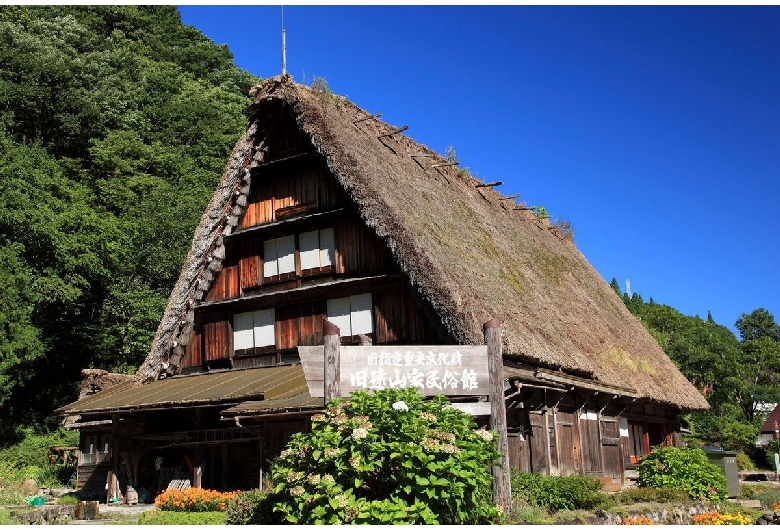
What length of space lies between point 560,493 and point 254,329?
29.7ft

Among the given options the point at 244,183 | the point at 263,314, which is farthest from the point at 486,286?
the point at 244,183

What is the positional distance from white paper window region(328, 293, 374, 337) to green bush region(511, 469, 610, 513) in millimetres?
4928

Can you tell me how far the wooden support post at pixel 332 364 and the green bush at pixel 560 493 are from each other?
18.4ft

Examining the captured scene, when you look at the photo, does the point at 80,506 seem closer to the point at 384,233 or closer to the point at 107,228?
the point at 384,233

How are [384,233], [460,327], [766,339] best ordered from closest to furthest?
1. [460,327]
2. [384,233]
3. [766,339]

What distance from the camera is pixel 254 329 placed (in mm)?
18906

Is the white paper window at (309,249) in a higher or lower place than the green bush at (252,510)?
higher

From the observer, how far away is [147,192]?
3616 centimetres

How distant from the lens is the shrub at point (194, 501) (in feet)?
48.3

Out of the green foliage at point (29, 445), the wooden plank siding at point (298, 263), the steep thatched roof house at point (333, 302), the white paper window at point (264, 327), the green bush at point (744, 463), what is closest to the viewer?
the steep thatched roof house at point (333, 302)

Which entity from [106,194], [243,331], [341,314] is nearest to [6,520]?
[243,331]

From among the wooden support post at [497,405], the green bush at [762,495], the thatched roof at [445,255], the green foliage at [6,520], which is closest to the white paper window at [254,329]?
the thatched roof at [445,255]

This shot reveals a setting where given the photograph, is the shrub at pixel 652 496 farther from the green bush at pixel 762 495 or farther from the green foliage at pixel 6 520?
the green foliage at pixel 6 520

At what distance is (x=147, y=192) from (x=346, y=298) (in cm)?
2246
